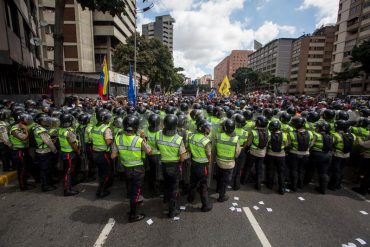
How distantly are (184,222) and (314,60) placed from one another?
8688 cm

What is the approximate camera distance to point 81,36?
1620 inches

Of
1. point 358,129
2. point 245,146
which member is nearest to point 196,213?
point 245,146

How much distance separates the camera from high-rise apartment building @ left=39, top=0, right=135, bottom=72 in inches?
1560

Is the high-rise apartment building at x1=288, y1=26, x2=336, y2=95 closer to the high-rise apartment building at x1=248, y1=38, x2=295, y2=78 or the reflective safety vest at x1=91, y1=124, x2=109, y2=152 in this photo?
the high-rise apartment building at x1=248, y1=38, x2=295, y2=78

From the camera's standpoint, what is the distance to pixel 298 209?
5.02 meters

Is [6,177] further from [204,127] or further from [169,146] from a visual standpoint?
[204,127]

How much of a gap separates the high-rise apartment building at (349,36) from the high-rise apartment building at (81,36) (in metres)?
51.6

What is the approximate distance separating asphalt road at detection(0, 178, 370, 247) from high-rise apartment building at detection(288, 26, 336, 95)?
7821 centimetres

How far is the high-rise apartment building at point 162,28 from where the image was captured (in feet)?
450

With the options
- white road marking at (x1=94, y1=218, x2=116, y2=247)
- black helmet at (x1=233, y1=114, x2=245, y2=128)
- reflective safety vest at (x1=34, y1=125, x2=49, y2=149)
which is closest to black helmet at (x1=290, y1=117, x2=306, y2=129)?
black helmet at (x1=233, y1=114, x2=245, y2=128)

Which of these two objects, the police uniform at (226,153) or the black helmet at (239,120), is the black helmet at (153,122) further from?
the black helmet at (239,120)

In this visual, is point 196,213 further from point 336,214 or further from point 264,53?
point 264,53

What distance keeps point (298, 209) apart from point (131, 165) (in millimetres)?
4055

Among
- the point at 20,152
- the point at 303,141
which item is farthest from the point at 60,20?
the point at 303,141
